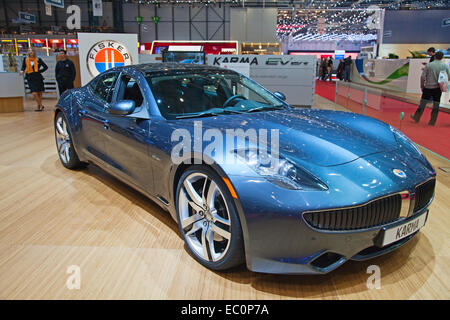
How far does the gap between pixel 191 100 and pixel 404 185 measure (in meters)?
1.59

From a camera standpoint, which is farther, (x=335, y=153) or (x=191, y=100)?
(x=191, y=100)

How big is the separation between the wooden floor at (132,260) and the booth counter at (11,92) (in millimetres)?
6619

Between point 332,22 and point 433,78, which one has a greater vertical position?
point 332,22

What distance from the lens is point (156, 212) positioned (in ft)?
9.83

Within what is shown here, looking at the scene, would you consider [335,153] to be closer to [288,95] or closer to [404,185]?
[404,185]

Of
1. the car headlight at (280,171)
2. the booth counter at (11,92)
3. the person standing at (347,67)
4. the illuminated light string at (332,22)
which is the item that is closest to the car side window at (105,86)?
the car headlight at (280,171)

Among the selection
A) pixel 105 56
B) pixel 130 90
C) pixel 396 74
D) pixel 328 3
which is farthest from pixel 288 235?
pixel 328 3

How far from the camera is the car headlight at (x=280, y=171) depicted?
68.1 inches

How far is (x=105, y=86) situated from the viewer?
3.34m

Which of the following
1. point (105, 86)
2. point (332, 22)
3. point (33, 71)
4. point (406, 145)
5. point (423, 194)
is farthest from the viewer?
point (332, 22)

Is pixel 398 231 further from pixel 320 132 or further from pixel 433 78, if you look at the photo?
pixel 433 78

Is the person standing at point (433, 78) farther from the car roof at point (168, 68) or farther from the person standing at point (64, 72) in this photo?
the person standing at point (64, 72)

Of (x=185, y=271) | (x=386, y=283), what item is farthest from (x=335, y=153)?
(x=185, y=271)

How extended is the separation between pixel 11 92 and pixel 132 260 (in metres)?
8.78
